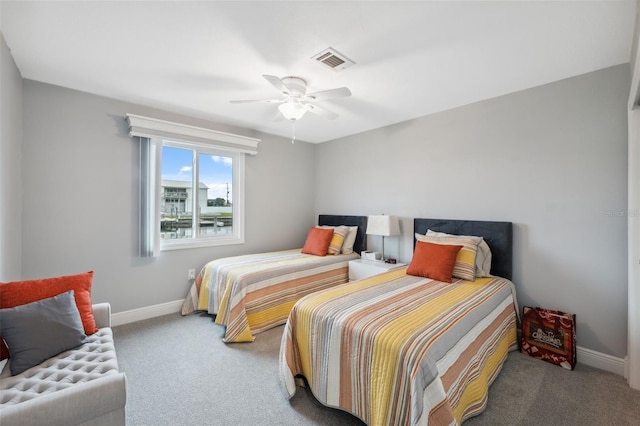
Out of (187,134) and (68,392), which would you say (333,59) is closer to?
(187,134)

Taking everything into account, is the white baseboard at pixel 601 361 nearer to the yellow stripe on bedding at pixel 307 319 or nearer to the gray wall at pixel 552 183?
the gray wall at pixel 552 183

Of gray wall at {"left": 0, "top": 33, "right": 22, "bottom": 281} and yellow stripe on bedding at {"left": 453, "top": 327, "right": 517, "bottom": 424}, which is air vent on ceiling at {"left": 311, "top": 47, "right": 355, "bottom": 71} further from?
yellow stripe on bedding at {"left": 453, "top": 327, "right": 517, "bottom": 424}

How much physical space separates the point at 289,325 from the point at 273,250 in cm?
249

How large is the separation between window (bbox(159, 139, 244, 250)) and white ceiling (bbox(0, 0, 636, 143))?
0.88 metres

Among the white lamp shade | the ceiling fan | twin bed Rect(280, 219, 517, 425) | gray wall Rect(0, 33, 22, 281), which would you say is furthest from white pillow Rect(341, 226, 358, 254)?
gray wall Rect(0, 33, 22, 281)

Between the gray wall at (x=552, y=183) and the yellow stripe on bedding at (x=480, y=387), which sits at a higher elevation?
the gray wall at (x=552, y=183)

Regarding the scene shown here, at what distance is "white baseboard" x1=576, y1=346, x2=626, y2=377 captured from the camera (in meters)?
2.12

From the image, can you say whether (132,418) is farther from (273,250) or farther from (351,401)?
(273,250)

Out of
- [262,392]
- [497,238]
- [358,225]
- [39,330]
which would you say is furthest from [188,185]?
[497,238]

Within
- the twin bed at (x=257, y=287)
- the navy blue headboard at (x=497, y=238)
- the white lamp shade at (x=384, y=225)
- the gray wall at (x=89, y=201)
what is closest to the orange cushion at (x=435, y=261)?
the navy blue headboard at (x=497, y=238)

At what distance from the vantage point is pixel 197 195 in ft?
11.9

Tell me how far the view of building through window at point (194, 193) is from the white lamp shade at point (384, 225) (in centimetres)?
204

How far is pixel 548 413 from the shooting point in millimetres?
1711

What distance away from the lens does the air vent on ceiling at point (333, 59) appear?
1987 millimetres
